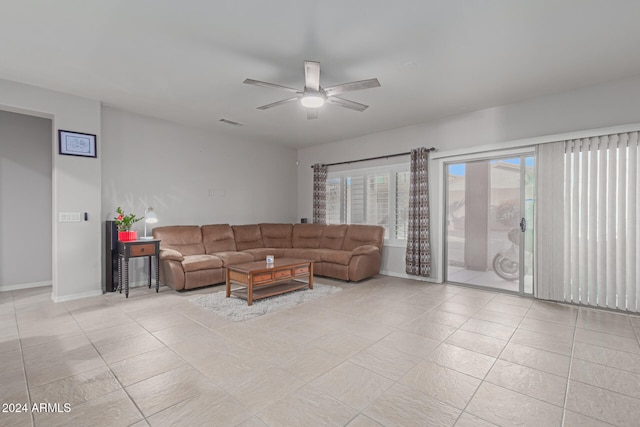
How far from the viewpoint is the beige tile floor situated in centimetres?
185

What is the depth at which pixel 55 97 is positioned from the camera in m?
4.04

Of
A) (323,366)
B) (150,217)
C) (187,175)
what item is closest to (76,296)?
(150,217)

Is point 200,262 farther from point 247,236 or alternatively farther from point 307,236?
point 307,236

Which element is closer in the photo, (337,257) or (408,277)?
(337,257)

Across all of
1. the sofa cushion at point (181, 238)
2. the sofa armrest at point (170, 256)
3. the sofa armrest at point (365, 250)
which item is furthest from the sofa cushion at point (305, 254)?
the sofa armrest at point (170, 256)

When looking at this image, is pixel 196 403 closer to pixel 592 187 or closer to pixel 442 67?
pixel 442 67

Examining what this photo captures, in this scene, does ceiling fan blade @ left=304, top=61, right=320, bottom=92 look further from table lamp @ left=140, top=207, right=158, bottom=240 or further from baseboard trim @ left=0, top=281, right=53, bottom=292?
baseboard trim @ left=0, top=281, right=53, bottom=292

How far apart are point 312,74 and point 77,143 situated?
359 centimetres

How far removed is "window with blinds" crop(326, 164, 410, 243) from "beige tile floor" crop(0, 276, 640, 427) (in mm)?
2234

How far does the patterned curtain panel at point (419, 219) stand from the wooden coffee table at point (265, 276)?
1931mm

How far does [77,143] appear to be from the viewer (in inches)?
166

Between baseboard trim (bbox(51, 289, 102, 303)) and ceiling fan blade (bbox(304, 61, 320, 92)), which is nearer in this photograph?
ceiling fan blade (bbox(304, 61, 320, 92))

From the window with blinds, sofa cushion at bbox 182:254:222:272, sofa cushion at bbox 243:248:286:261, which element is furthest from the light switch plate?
the window with blinds

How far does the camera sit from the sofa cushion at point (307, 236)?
6.61 m
